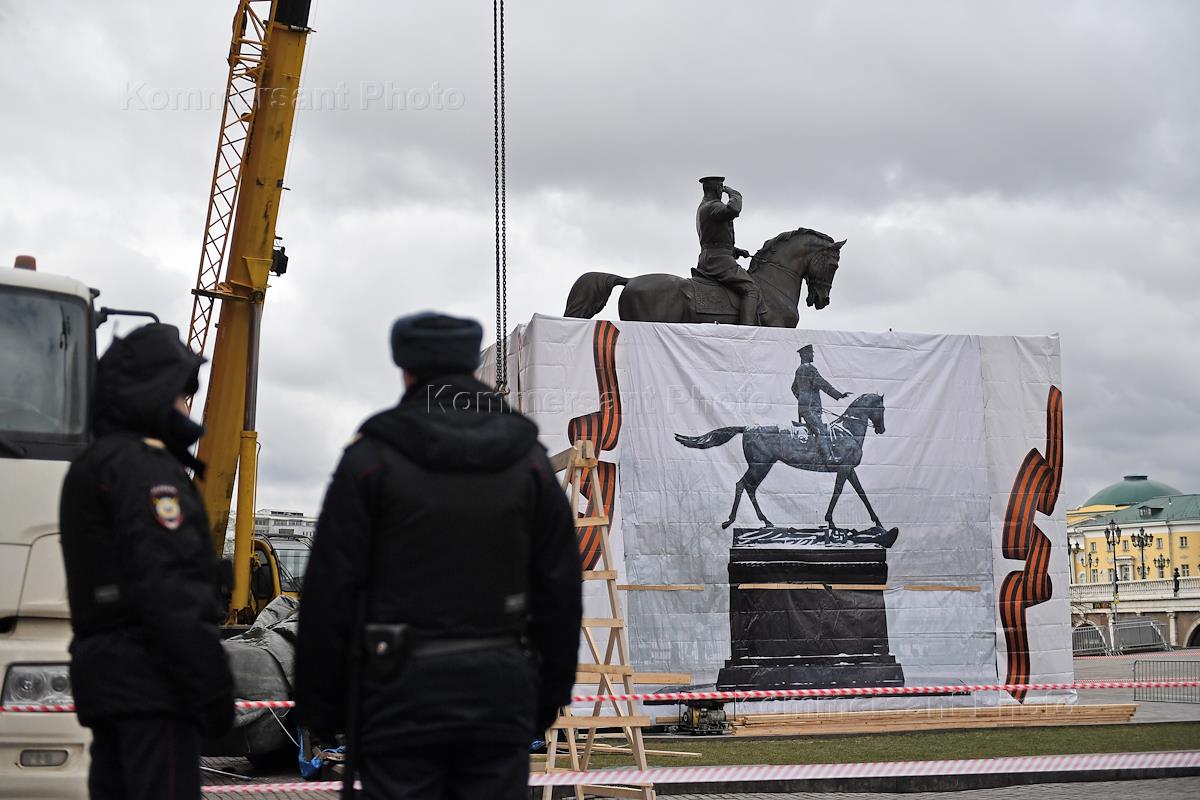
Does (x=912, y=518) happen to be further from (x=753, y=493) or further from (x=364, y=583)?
(x=364, y=583)

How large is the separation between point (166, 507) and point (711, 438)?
12718mm

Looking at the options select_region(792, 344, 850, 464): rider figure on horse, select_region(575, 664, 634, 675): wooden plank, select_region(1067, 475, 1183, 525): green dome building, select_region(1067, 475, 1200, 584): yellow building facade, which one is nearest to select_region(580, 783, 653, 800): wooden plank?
select_region(575, 664, 634, 675): wooden plank

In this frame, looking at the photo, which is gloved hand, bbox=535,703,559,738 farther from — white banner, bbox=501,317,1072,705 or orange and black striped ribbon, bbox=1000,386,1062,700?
orange and black striped ribbon, bbox=1000,386,1062,700

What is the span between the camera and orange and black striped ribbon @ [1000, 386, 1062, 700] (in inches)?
676

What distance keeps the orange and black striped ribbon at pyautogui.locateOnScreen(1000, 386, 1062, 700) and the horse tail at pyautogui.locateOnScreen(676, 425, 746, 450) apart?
3.84 metres

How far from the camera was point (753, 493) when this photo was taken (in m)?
16.3

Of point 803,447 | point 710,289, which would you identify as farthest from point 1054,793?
point 710,289

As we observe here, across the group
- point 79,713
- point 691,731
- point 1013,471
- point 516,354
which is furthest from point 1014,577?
point 79,713

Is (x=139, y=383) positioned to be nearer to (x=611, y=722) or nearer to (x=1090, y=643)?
(x=611, y=722)

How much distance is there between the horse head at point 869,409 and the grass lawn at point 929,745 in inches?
149

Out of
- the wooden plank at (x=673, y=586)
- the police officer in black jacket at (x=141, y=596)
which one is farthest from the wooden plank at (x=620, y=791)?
the wooden plank at (x=673, y=586)

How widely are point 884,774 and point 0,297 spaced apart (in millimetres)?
6753

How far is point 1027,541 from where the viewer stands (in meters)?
17.4

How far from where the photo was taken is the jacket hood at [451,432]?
3355mm
